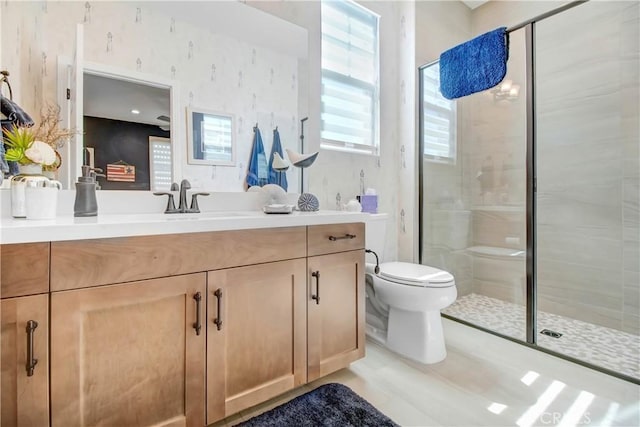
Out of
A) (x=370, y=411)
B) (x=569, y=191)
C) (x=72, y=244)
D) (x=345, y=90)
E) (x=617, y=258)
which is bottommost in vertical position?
(x=370, y=411)

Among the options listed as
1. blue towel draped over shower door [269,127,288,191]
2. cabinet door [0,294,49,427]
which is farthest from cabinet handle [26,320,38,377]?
blue towel draped over shower door [269,127,288,191]

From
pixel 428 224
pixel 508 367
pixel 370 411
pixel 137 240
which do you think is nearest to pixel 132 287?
pixel 137 240

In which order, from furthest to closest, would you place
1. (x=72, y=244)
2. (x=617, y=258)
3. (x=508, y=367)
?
(x=617, y=258) < (x=508, y=367) < (x=72, y=244)

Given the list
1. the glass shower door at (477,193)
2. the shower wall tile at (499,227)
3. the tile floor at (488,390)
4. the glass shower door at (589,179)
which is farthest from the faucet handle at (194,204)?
the shower wall tile at (499,227)

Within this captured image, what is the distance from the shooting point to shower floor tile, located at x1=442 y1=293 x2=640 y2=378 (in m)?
1.72

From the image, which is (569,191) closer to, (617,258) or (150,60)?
(617,258)

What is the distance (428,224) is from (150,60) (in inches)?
84.2

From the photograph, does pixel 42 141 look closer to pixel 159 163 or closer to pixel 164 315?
pixel 159 163

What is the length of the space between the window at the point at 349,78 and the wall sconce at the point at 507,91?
101 centimetres

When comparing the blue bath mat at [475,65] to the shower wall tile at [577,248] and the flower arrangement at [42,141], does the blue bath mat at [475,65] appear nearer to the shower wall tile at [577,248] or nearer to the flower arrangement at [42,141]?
the shower wall tile at [577,248]

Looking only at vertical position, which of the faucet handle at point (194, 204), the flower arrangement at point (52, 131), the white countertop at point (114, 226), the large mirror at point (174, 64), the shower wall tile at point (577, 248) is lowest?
the shower wall tile at point (577, 248)

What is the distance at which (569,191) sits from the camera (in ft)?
7.60

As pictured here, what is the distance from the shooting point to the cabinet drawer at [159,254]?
85cm

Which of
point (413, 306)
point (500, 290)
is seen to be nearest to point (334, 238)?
point (413, 306)
